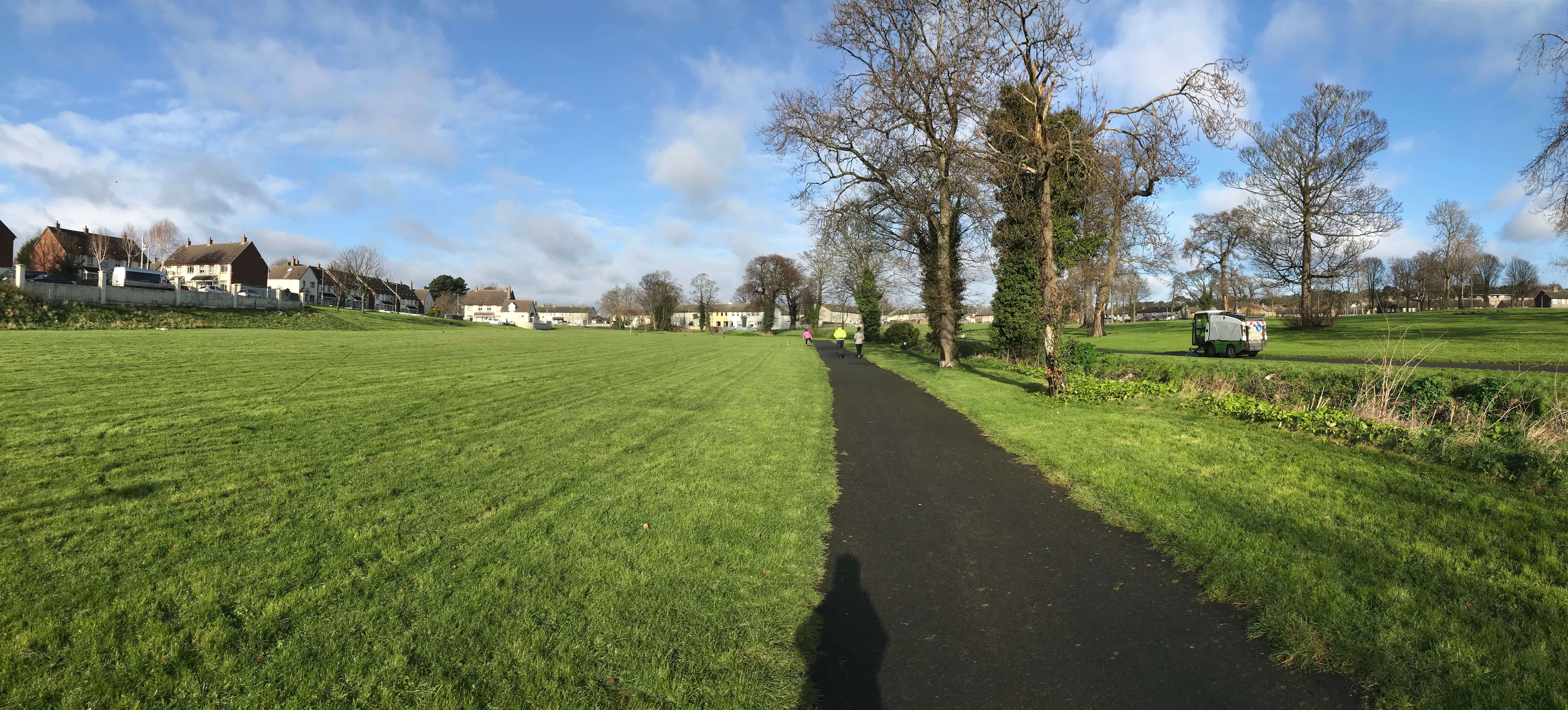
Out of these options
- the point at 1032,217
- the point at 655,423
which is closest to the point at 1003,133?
the point at 1032,217

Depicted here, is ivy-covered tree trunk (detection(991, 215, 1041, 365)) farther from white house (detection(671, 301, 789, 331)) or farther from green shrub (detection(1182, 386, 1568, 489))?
white house (detection(671, 301, 789, 331))

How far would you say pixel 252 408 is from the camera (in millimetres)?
8945

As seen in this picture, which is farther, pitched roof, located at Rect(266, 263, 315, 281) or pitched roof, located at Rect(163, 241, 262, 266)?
pitched roof, located at Rect(266, 263, 315, 281)

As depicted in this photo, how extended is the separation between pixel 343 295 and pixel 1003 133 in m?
110

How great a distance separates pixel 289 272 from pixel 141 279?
52.5 meters

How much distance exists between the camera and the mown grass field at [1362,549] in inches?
128

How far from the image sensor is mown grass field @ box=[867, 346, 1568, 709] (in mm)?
3260

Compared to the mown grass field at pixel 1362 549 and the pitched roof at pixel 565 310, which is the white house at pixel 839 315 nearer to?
the mown grass field at pixel 1362 549

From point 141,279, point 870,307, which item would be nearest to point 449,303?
point 141,279

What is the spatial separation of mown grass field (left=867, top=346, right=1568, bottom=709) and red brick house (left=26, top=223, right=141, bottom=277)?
289 feet

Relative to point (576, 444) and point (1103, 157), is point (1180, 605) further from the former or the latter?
point (1103, 157)

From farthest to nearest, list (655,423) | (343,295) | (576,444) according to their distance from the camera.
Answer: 1. (343,295)
2. (655,423)
3. (576,444)

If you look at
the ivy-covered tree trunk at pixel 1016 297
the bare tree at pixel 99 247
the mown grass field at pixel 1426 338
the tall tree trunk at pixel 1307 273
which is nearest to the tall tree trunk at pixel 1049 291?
the mown grass field at pixel 1426 338

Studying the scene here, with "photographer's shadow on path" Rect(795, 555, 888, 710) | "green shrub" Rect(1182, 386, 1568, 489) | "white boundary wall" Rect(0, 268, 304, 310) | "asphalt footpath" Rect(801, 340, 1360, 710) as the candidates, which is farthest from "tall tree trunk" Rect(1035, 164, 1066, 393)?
"white boundary wall" Rect(0, 268, 304, 310)
